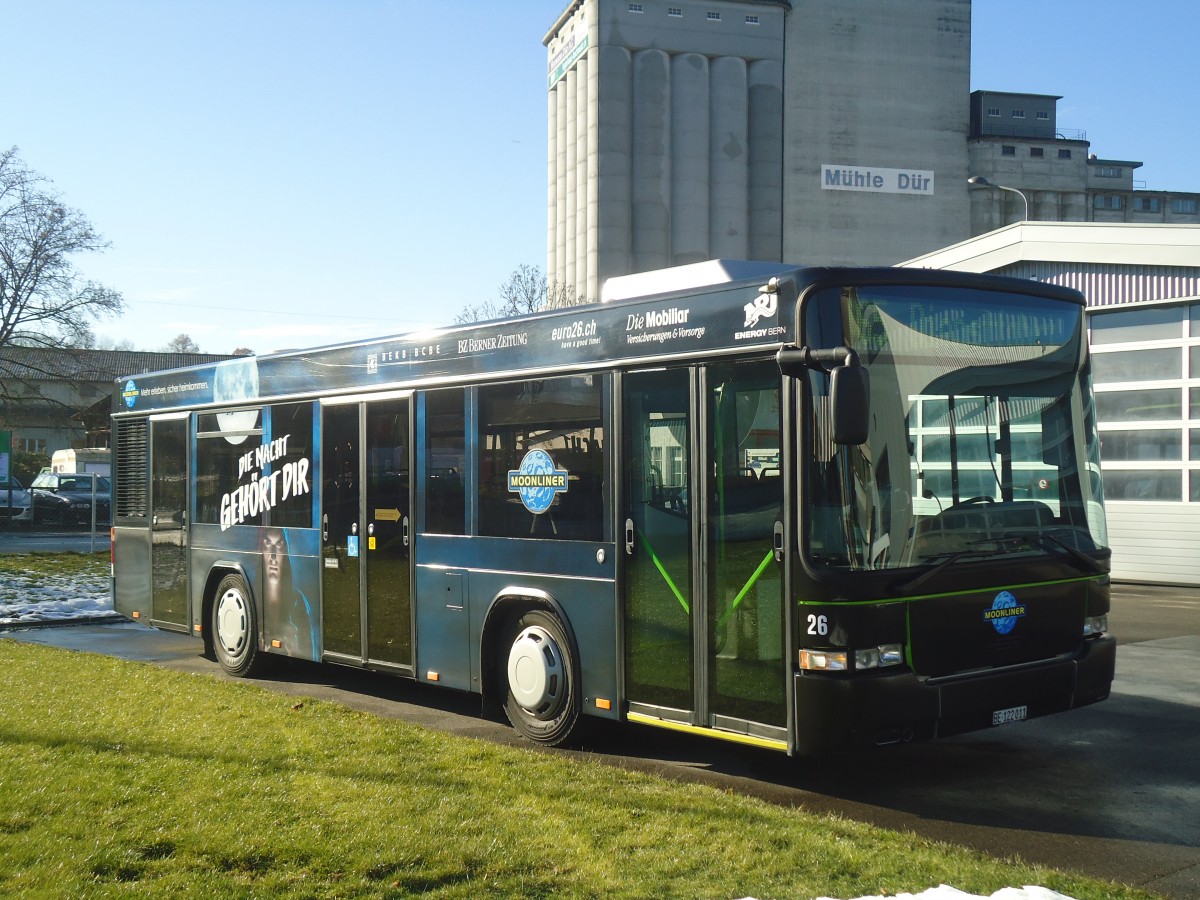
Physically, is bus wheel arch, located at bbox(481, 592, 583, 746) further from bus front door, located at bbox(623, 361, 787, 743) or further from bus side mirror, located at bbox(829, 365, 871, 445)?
bus side mirror, located at bbox(829, 365, 871, 445)

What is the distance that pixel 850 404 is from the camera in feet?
20.1

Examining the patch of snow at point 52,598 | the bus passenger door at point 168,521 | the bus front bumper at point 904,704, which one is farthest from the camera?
the patch of snow at point 52,598

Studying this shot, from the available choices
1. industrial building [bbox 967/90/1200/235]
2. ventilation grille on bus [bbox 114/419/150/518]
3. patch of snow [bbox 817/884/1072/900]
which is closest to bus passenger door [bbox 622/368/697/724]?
patch of snow [bbox 817/884/1072/900]

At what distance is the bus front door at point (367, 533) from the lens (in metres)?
9.79

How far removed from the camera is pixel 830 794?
23.2 ft

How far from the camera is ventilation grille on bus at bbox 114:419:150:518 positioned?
13297 mm

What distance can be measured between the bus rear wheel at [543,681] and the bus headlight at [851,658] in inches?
82.3

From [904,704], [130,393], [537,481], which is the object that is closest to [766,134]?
[130,393]

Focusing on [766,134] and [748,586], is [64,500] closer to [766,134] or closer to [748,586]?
[748,586]

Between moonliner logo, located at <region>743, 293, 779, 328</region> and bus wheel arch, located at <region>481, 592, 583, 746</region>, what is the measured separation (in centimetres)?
240

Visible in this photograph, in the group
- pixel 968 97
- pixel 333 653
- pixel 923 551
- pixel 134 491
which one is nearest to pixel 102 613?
pixel 134 491

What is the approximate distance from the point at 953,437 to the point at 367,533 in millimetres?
5061

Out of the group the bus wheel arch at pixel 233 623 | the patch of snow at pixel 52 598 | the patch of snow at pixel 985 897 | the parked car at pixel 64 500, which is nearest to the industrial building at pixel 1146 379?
the bus wheel arch at pixel 233 623

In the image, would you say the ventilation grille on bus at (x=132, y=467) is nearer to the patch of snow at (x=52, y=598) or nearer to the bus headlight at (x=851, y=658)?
the patch of snow at (x=52, y=598)
